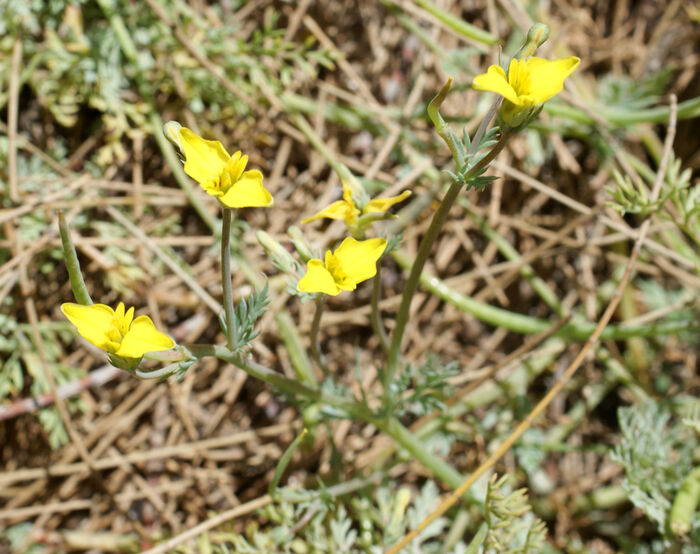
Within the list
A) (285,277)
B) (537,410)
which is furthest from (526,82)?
(285,277)

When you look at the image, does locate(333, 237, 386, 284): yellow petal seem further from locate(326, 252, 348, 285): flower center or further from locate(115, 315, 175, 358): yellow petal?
locate(115, 315, 175, 358): yellow petal

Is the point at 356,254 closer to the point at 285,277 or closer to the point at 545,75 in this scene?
the point at 545,75

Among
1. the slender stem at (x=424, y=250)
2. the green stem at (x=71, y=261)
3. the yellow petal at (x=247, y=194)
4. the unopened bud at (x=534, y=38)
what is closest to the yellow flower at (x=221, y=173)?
the yellow petal at (x=247, y=194)

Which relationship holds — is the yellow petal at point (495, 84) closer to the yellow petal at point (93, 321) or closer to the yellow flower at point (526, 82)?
the yellow flower at point (526, 82)

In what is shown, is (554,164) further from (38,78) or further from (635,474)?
(38,78)

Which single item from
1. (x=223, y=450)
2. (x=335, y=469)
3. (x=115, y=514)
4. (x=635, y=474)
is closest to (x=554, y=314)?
(x=635, y=474)

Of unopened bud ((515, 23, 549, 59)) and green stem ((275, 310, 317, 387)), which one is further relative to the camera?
green stem ((275, 310, 317, 387))

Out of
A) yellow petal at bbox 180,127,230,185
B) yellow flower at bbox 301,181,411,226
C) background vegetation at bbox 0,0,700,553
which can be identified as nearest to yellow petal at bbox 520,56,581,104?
yellow flower at bbox 301,181,411,226
